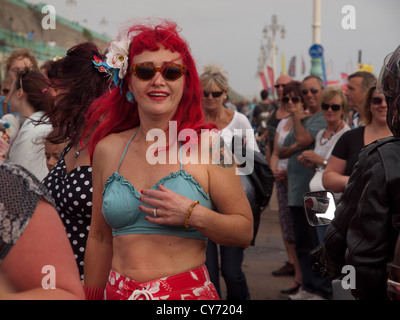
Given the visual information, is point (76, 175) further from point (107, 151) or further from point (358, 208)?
point (358, 208)

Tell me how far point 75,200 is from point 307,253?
11.9 ft

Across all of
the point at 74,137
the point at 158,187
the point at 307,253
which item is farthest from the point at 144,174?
the point at 307,253

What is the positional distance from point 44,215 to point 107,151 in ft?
5.26


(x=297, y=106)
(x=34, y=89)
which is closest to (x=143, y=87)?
(x=34, y=89)

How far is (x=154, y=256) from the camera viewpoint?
274 cm

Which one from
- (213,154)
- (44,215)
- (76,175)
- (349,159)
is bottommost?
(349,159)

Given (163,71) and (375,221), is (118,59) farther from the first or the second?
(375,221)

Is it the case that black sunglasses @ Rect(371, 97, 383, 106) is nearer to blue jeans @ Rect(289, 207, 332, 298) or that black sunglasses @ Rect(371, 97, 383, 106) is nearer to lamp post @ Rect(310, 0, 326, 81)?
blue jeans @ Rect(289, 207, 332, 298)

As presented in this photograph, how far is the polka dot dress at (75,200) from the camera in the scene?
336 centimetres

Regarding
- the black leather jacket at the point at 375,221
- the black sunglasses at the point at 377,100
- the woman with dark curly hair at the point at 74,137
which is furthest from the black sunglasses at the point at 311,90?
the black leather jacket at the point at 375,221

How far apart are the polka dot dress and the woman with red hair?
264 millimetres

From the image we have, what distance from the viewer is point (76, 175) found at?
11.3ft

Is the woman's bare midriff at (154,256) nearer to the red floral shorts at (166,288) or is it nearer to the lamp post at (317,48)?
the red floral shorts at (166,288)
